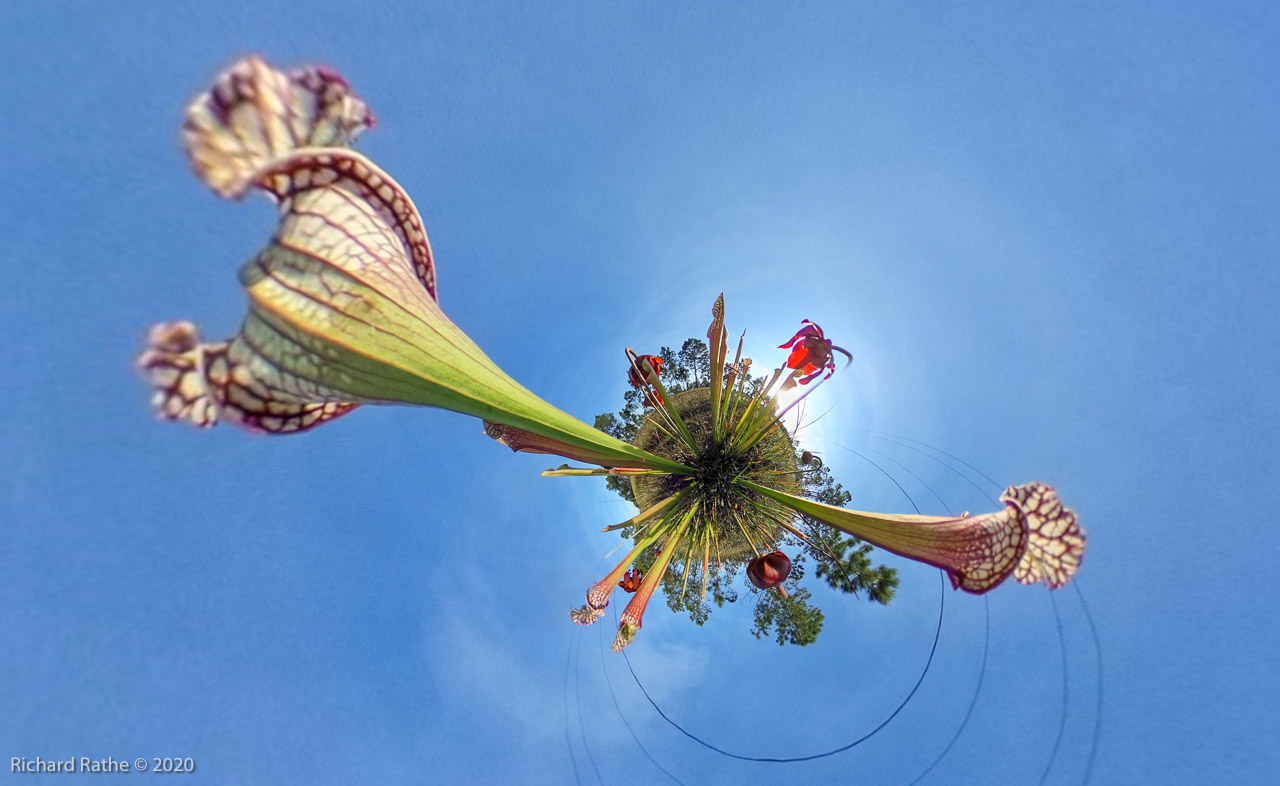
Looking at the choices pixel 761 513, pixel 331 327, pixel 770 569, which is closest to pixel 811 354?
pixel 761 513

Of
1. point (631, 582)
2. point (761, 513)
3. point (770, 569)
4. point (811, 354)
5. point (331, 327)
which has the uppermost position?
point (811, 354)

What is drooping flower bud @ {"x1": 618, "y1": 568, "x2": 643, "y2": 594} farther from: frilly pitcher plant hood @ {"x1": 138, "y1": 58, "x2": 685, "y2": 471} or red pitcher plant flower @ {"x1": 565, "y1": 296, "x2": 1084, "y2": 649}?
frilly pitcher plant hood @ {"x1": 138, "y1": 58, "x2": 685, "y2": 471}

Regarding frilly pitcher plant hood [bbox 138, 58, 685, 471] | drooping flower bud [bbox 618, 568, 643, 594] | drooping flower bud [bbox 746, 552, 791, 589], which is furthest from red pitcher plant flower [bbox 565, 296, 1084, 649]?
frilly pitcher plant hood [bbox 138, 58, 685, 471]

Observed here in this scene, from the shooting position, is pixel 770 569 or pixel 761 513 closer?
pixel 770 569

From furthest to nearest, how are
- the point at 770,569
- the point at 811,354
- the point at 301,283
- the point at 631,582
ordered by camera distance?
1. the point at 631,582
2. the point at 811,354
3. the point at 770,569
4. the point at 301,283

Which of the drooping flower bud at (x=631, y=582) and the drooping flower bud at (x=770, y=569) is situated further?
the drooping flower bud at (x=631, y=582)

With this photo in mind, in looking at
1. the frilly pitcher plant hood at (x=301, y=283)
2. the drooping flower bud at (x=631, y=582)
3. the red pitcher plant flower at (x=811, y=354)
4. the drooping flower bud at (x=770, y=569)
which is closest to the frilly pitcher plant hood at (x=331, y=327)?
the frilly pitcher plant hood at (x=301, y=283)

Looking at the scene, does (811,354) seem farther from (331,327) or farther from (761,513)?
(331,327)

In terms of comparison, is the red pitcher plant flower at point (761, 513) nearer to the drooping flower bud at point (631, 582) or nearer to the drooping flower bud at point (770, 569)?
the drooping flower bud at point (770, 569)

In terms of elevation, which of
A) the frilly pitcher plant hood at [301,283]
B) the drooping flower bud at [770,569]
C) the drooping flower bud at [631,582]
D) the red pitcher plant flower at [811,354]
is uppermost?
the red pitcher plant flower at [811,354]

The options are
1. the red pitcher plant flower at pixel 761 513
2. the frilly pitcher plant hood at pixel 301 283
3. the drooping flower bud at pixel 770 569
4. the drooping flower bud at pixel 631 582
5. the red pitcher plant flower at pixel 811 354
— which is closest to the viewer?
the frilly pitcher plant hood at pixel 301 283

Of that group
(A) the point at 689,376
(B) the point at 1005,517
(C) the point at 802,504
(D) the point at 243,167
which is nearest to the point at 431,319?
(D) the point at 243,167

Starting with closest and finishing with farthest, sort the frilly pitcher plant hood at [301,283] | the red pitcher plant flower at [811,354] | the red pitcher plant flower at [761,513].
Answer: the frilly pitcher plant hood at [301,283], the red pitcher plant flower at [761,513], the red pitcher plant flower at [811,354]
